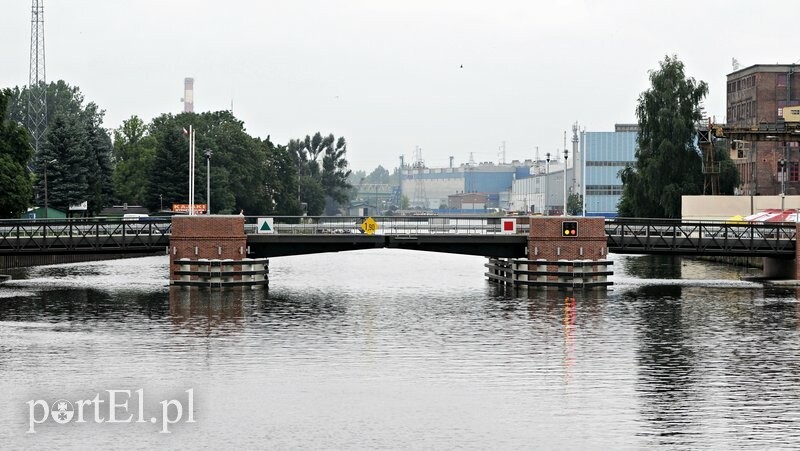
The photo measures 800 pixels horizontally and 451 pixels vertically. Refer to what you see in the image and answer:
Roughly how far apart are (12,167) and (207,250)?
94.6 ft

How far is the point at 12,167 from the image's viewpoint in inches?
3880

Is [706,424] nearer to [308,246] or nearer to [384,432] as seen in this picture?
[384,432]

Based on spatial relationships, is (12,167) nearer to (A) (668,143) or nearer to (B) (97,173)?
(B) (97,173)

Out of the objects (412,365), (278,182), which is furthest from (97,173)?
(412,365)

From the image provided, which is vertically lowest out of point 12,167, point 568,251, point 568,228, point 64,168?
point 568,251

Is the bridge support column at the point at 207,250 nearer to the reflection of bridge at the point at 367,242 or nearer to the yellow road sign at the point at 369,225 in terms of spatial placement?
the reflection of bridge at the point at 367,242

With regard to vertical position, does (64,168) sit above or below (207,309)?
above

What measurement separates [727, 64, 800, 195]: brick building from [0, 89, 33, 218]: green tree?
79.0 m

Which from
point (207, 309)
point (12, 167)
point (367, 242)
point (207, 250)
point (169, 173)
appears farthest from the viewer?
point (169, 173)

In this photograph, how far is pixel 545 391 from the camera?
3959 cm

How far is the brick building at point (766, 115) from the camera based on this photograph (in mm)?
151500

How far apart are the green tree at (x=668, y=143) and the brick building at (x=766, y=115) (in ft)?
85.0

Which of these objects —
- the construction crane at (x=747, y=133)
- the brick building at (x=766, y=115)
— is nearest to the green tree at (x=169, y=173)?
the construction crane at (x=747, y=133)

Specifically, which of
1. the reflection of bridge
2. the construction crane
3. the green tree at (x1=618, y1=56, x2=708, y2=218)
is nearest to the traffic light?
the reflection of bridge
